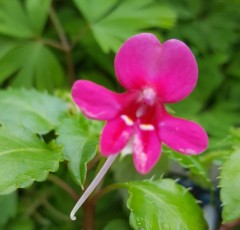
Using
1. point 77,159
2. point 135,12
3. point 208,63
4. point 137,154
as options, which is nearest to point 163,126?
point 137,154

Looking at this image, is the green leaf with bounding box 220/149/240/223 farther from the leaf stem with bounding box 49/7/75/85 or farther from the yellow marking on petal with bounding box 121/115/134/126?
the leaf stem with bounding box 49/7/75/85

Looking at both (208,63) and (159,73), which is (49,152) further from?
(208,63)

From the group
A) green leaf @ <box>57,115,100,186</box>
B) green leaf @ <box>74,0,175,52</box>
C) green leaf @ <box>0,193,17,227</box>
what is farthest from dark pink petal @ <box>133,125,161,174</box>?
green leaf @ <box>74,0,175,52</box>

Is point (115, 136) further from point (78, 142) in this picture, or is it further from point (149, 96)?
point (78, 142)

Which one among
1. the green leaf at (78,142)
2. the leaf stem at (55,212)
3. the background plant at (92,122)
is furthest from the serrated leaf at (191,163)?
the leaf stem at (55,212)

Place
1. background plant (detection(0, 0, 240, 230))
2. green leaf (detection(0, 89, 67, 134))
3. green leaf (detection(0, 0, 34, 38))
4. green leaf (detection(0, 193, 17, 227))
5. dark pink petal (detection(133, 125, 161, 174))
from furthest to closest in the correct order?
green leaf (detection(0, 0, 34, 38)) < green leaf (detection(0, 193, 17, 227)) < green leaf (detection(0, 89, 67, 134)) < background plant (detection(0, 0, 240, 230)) < dark pink petal (detection(133, 125, 161, 174))
